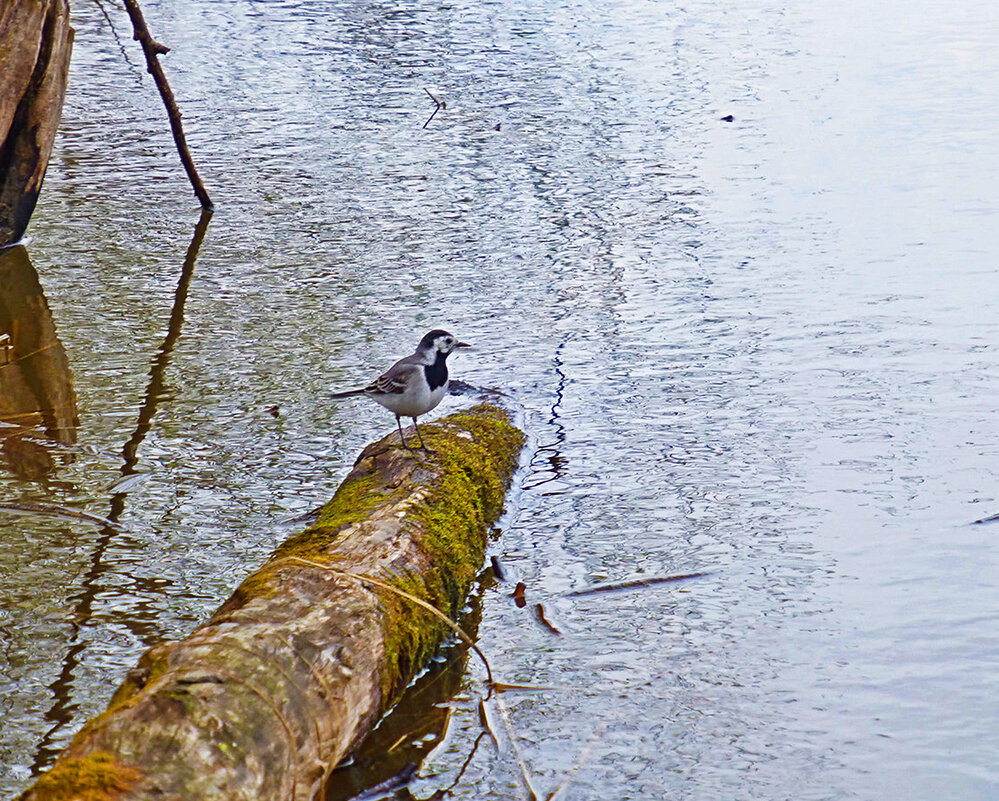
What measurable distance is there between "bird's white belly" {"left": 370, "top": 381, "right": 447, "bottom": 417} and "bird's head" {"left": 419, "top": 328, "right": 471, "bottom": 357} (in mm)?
167

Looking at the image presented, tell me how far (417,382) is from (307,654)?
6.04ft

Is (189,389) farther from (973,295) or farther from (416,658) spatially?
(973,295)

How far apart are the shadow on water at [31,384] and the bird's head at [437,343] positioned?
6.85 ft

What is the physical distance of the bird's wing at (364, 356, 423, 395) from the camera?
Answer: 18.2ft

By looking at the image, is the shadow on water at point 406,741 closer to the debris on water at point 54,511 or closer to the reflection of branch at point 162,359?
the debris on water at point 54,511

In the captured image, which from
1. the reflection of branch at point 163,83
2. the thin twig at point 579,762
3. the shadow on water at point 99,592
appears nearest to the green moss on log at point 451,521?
the thin twig at point 579,762

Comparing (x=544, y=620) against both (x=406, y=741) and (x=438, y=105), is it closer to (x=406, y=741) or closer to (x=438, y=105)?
(x=406, y=741)

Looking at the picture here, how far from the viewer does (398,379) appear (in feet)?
18.3

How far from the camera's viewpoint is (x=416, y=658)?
4.67m

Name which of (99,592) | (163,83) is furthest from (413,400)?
(163,83)

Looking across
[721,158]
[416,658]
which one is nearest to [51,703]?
[416,658]

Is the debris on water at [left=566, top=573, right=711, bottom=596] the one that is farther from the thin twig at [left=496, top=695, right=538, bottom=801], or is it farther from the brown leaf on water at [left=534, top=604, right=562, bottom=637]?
the thin twig at [left=496, top=695, right=538, bottom=801]

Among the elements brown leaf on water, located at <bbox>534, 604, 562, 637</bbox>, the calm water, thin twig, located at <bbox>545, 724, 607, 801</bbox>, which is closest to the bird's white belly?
the calm water

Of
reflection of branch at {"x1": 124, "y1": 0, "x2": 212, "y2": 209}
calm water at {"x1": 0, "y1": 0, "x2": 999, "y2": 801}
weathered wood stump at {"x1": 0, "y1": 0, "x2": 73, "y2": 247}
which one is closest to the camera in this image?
calm water at {"x1": 0, "y1": 0, "x2": 999, "y2": 801}
